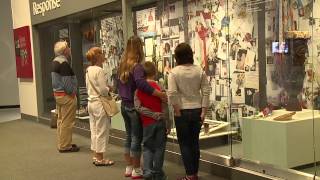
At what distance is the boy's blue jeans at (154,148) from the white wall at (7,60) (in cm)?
1055

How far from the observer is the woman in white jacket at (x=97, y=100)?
518 centimetres

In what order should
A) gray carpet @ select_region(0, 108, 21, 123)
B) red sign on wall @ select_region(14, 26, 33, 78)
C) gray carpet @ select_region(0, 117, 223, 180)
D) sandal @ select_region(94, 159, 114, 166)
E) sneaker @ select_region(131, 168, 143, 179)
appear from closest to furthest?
sneaker @ select_region(131, 168, 143, 179) → gray carpet @ select_region(0, 117, 223, 180) → sandal @ select_region(94, 159, 114, 166) → red sign on wall @ select_region(14, 26, 33, 78) → gray carpet @ select_region(0, 108, 21, 123)

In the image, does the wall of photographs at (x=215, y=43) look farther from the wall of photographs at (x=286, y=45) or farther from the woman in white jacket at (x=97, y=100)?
the woman in white jacket at (x=97, y=100)

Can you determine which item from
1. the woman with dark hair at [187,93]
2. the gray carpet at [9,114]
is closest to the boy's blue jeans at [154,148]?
the woman with dark hair at [187,93]

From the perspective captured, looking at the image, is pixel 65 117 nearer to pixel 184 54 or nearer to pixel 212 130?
pixel 212 130

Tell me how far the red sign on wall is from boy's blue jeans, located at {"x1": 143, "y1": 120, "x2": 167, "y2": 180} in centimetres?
613

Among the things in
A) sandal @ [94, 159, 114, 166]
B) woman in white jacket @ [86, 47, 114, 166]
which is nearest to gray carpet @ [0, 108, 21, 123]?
sandal @ [94, 159, 114, 166]

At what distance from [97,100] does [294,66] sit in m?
2.19

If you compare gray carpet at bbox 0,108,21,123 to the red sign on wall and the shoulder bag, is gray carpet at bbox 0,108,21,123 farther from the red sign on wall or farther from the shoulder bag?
the shoulder bag

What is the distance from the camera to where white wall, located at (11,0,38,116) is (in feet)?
32.2

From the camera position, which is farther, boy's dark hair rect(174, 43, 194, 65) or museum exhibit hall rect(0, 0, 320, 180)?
museum exhibit hall rect(0, 0, 320, 180)

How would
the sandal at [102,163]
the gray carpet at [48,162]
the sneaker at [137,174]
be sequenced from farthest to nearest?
1. the sandal at [102,163]
2. the gray carpet at [48,162]
3. the sneaker at [137,174]

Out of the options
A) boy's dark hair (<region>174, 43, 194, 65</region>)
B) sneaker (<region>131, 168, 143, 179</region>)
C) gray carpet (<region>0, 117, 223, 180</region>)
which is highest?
boy's dark hair (<region>174, 43, 194, 65</region>)

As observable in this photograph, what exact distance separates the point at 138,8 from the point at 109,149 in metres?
2.02
